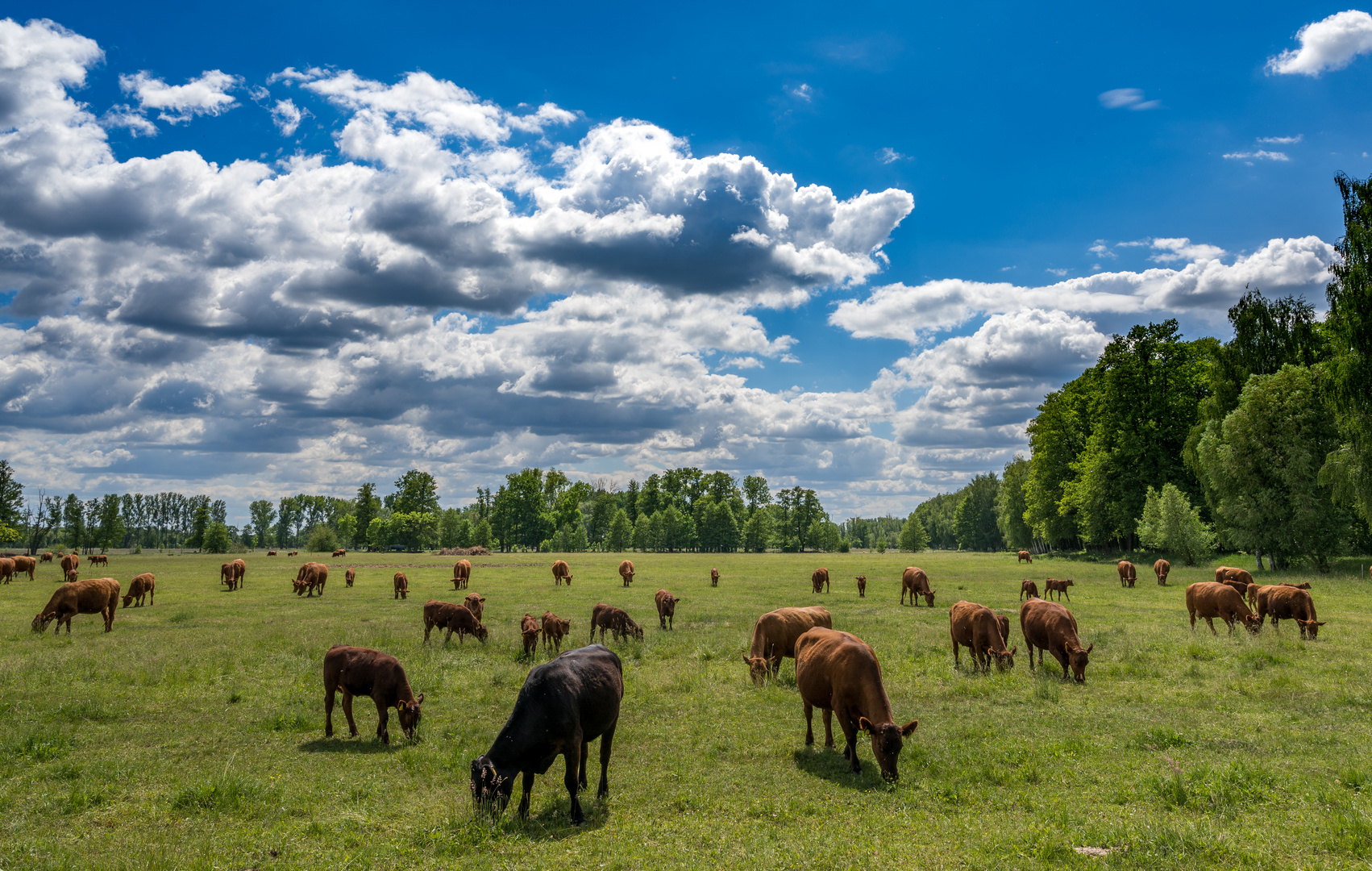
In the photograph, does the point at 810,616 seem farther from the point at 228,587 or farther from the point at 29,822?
the point at 228,587

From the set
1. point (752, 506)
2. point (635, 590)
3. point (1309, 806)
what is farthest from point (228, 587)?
point (752, 506)

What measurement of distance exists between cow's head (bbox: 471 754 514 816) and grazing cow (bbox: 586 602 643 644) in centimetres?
1407

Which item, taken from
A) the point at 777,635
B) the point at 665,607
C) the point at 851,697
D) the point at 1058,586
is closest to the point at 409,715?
the point at 851,697

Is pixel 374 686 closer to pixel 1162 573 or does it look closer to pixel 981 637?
pixel 981 637

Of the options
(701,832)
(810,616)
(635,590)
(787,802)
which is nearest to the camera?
(701,832)

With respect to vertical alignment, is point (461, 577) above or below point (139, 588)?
below

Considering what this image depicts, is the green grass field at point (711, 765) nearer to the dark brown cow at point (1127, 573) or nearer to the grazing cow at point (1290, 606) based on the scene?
the grazing cow at point (1290, 606)

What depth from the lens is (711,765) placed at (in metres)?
10.7

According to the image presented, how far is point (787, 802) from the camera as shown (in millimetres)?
9133

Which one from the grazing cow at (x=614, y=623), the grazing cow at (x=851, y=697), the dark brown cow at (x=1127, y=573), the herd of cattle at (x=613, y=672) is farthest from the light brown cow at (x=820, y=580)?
the grazing cow at (x=851, y=697)

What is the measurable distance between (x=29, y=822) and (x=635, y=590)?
115 ft

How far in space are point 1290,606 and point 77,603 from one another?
143 ft

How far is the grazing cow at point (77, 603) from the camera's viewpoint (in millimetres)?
24500

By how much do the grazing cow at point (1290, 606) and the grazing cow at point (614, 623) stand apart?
21.3 metres
